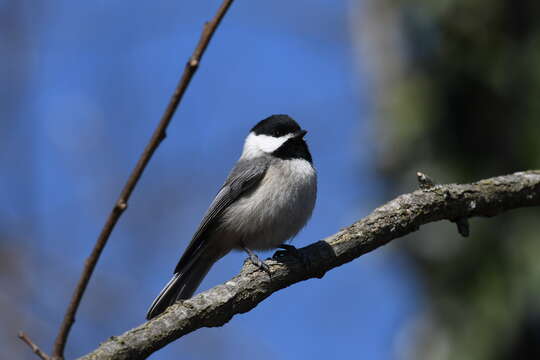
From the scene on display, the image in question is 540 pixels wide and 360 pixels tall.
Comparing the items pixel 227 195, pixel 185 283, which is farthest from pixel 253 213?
pixel 185 283

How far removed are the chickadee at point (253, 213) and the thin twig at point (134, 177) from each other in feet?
8.02

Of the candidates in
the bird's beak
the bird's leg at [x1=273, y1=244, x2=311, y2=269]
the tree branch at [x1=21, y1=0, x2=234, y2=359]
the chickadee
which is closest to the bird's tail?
the chickadee

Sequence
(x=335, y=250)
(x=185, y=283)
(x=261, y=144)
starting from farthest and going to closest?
(x=261, y=144) < (x=185, y=283) < (x=335, y=250)

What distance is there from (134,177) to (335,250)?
6.22 ft

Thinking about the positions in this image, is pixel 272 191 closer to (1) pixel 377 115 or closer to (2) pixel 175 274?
(2) pixel 175 274

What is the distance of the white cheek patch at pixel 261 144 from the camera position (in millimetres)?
4473

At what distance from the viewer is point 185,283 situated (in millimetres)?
4035

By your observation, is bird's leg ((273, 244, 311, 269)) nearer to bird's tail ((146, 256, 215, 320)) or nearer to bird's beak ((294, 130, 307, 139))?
bird's tail ((146, 256, 215, 320))

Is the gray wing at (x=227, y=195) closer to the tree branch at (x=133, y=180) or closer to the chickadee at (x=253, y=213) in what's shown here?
the chickadee at (x=253, y=213)

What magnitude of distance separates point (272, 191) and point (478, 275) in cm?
207

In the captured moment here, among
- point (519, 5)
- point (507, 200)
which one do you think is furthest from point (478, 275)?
point (519, 5)

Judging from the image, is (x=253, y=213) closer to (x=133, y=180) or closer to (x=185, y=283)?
(x=185, y=283)

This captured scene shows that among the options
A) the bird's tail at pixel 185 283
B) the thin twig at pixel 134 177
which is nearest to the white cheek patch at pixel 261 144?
the bird's tail at pixel 185 283

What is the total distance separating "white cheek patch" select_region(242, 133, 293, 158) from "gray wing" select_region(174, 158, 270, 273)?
165 mm
